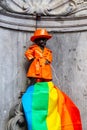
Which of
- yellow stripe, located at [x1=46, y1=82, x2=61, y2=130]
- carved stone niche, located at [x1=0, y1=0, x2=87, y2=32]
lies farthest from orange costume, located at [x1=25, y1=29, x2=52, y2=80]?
carved stone niche, located at [x1=0, y1=0, x2=87, y2=32]

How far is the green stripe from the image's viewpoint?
3.76m

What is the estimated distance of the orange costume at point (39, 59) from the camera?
13.0 ft

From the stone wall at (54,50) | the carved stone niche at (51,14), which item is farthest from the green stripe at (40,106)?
the carved stone niche at (51,14)

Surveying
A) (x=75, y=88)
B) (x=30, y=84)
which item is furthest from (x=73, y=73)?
(x=30, y=84)

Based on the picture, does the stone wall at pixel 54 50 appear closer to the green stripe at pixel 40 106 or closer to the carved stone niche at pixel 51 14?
the carved stone niche at pixel 51 14

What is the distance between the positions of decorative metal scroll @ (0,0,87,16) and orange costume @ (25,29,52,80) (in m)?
0.26

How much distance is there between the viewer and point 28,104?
3.85m

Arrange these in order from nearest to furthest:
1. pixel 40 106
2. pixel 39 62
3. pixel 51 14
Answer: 1. pixel 40 106
2. pixel 39 62
3. pixel 51 14

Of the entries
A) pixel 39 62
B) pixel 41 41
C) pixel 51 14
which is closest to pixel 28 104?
pixel 39 62

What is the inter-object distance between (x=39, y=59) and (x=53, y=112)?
42cm

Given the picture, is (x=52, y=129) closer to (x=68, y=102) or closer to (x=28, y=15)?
(x=68, y=102)

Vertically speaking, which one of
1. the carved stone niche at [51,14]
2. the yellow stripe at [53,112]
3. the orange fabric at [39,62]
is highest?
the carved stone niche at [51,14]

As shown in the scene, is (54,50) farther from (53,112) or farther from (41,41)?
(53,112)

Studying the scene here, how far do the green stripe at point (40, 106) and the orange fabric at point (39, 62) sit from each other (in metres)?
0.08
